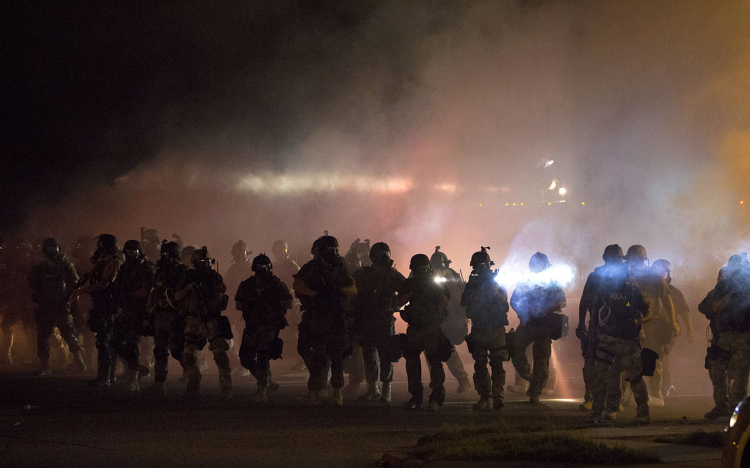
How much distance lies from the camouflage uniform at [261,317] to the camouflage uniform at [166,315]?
32.1 inches

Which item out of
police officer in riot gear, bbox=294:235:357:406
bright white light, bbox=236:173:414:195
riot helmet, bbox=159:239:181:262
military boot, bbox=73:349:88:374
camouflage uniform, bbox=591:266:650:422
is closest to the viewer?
camouflage uniform, bbox=591:266:650:422

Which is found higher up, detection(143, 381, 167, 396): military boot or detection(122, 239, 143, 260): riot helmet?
detection(122, 239, 143, 260): riot helmet

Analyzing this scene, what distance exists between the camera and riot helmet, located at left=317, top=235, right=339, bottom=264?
9.90 metres

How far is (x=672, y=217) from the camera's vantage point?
3198 cm

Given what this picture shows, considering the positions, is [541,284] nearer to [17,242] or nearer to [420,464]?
[420,464]

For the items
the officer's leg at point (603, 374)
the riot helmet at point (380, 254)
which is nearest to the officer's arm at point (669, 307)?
the officer's leg at point (603, 374)

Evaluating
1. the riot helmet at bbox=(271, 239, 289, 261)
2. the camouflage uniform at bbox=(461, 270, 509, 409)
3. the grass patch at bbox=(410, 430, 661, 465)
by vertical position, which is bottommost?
the grass patch at bbox=(410, 430, 661, 465)

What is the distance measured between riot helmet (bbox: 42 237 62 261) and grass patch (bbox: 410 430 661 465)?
844 cm

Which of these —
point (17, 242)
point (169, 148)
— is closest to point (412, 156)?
point (169, 148)

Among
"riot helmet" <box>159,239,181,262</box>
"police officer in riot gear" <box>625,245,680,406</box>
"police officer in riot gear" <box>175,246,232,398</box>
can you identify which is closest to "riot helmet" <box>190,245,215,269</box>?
"police officer in riot gear" <box>175,246,232,398</box>

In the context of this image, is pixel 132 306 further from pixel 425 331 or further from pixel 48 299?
pixel 425 331

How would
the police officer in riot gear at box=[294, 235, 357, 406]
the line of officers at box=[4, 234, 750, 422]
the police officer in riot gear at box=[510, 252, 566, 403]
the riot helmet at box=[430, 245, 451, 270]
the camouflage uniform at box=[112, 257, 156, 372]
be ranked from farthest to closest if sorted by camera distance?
the riot helmet at box=[430, 245, 451, 270], the camouflage uniform at box=[112, 257, 156, 372], the police officer in riot gear at box=[510, 252, 566, 403], the police officer in riot gear at box=[294, 235, 357, 406], the line of officers at box=[4, 234, 750, 422]

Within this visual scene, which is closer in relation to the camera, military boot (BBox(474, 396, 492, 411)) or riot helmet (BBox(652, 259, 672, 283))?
military boot (BBox(474, 396, 492, 411))

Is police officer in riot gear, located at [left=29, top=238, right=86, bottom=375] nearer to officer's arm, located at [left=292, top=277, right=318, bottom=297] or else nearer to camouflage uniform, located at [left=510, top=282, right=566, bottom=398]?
officer's arm, located at [left=292, top=277, right=318, bottom=297]
